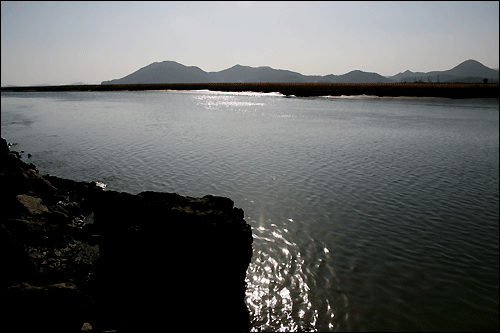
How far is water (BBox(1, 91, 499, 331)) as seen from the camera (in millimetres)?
8570

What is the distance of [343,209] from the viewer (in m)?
15.0

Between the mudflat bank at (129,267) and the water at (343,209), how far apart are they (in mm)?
696

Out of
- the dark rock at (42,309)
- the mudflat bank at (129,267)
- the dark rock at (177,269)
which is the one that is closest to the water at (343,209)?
the dark rock at (177,269)

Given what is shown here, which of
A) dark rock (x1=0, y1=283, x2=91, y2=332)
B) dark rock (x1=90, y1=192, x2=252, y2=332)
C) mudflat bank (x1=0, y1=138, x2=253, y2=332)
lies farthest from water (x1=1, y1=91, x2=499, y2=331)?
dark rock (x1=0, y1=283, x2=91, y2=332)

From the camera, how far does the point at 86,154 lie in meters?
26.2

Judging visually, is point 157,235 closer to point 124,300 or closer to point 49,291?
point 124,300

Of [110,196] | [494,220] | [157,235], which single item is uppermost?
[110,196]

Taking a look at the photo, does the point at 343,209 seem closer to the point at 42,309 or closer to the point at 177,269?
the point at 177,269

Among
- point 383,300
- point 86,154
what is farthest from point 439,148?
point 86,154

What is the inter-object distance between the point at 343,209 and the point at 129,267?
33.9 feet

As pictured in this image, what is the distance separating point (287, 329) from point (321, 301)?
1541 millimetres

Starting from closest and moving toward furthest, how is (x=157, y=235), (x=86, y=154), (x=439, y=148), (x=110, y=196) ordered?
1. (x=157, y=235)
2. (x=110, y=196)
3. (x=86, y=154)
4. (x=439, y=148)

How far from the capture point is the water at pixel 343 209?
8.57 m

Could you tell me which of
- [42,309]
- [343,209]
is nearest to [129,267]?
[42,309]
